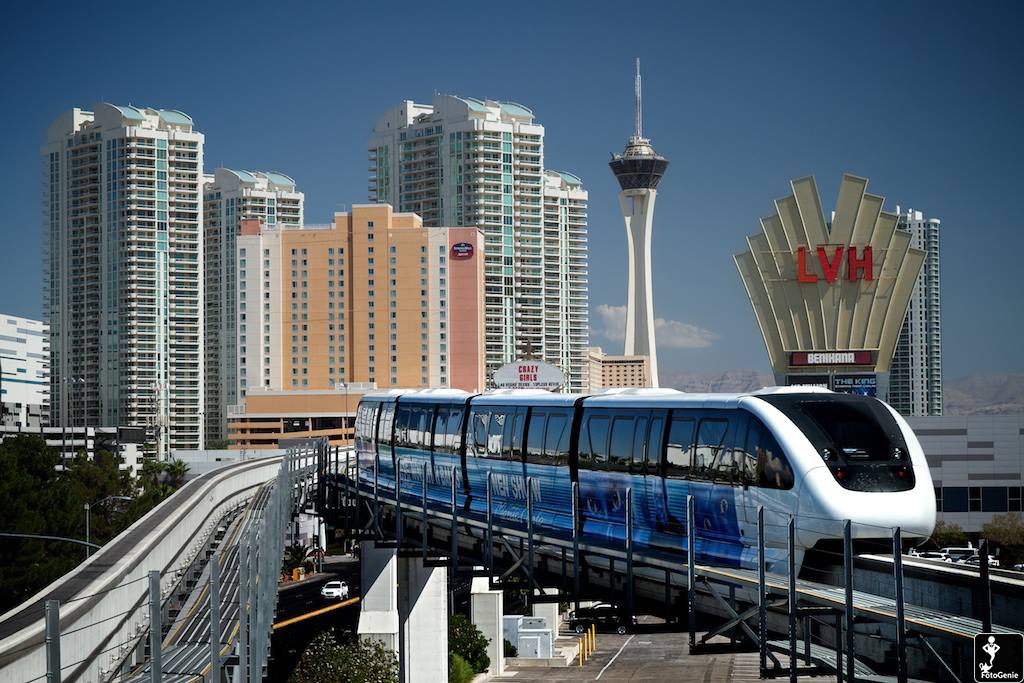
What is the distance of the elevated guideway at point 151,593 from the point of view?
1507 cm

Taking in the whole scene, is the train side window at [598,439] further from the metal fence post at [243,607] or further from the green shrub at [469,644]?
the green shrub at [469,644]

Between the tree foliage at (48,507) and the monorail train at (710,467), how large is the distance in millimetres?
29654

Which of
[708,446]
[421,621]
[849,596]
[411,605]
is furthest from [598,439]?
[421,621]

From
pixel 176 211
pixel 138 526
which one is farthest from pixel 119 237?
pixel 138 526

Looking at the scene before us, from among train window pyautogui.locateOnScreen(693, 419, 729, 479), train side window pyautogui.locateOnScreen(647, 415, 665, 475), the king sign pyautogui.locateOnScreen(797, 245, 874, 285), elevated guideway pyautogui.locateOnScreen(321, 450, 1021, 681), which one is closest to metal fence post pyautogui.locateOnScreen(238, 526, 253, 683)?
elevated guideway pyautogui.locateOnScreen(321, 450, 1021, 681)

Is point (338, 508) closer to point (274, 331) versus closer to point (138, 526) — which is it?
point (138, 526)

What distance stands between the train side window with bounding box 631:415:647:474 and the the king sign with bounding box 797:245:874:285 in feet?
264

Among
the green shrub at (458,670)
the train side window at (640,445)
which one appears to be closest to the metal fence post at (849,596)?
the train side window at (640,445)

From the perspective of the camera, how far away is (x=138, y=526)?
127ft

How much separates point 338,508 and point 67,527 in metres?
27.1

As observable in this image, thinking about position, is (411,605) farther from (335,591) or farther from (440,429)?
(335,591)

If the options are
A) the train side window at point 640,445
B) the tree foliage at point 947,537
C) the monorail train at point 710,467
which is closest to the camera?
the monorail train at point 710,467

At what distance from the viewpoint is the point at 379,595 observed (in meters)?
45.4

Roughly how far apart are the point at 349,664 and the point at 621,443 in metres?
24.3
